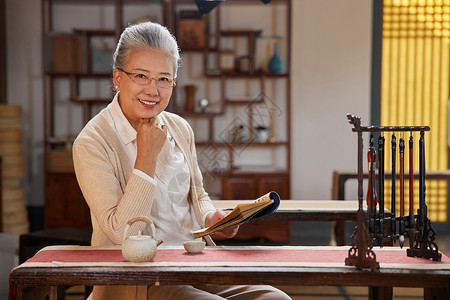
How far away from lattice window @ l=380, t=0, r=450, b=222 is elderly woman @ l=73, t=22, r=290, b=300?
4441 millimetres

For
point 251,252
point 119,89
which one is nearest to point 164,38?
point 119,89

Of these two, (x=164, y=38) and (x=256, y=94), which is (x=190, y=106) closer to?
(x=256, y=94)

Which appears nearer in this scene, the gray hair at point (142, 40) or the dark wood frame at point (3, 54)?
the gray hair at point (142, 40)

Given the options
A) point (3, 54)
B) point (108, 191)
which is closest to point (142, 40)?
point (108, 191)

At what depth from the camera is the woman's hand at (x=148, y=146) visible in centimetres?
192

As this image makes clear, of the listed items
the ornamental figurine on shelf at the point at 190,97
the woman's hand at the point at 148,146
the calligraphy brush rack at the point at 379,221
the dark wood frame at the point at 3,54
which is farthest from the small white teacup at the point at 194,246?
the dark wood frame at the point at 3,54

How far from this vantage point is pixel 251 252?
1.82m

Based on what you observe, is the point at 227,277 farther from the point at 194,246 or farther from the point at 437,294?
the point at 437,294

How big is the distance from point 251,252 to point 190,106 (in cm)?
449

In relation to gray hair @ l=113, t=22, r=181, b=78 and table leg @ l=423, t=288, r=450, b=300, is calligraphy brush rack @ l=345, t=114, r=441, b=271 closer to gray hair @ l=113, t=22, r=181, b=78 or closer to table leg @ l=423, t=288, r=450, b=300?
table leg @ l=423, t=288, r=450, b=300

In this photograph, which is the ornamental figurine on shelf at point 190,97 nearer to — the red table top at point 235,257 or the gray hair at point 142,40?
the gray hair at point 142,40

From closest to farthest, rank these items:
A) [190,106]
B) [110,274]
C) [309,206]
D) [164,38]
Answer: [110,274]
[164,38]
[309,206]
[190,106]

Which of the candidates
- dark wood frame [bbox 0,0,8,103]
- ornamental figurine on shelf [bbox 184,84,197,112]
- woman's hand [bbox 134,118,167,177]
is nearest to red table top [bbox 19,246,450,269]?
woman's hand [bbox 134,118,167,177]

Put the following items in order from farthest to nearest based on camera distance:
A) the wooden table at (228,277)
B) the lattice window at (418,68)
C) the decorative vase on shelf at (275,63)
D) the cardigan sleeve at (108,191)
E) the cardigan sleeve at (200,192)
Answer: the lattice window at (418,68) → the decorative vase on shelf at (275,63) → the cardigan sleeve at (200,192) → the cardigan sleeve at (108,191) → the wooden table at (228,277)
